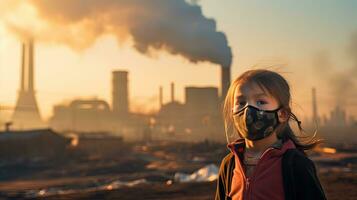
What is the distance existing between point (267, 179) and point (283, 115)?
30 cm

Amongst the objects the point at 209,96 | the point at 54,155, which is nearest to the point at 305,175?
the point at 54,155

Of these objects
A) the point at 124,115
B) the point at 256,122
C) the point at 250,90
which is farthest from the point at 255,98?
the point at 124,115

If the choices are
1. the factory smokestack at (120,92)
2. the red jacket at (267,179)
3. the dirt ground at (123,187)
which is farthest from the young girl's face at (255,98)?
the factory smokestack at (120,92)

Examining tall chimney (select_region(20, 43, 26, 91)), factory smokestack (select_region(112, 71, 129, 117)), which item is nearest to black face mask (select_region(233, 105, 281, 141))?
factory smokestack (select_region(112, 71, 129, 117))

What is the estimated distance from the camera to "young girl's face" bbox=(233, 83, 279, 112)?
197cm

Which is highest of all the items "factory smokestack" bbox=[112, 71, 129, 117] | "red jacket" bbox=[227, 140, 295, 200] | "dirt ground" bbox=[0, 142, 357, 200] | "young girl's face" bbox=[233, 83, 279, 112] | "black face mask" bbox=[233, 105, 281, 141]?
"factory smokestack" bbox=[112, 71, 129, 117]

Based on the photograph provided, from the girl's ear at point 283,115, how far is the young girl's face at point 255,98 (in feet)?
0.12

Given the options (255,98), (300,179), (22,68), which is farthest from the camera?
(22,68)

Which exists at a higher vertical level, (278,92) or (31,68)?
(31,68)

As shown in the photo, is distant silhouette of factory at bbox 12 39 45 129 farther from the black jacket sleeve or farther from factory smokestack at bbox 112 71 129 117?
the black jacket sleeve

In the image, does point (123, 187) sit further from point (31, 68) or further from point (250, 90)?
point (31, 68)

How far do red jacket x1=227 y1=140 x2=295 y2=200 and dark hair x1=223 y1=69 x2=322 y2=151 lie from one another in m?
0.08

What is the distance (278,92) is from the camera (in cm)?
200

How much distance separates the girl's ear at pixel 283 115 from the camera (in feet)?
6.54
